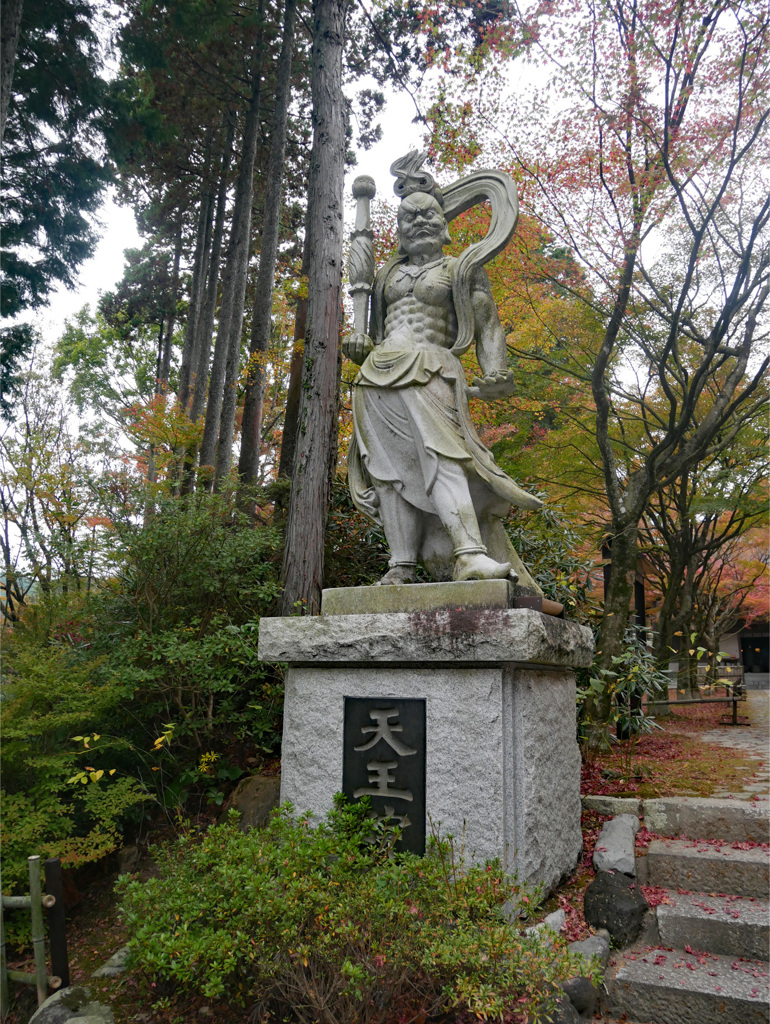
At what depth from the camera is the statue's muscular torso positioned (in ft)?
12.3

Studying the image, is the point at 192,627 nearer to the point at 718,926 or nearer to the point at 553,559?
the point at 553,559

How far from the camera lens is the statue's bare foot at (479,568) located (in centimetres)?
325

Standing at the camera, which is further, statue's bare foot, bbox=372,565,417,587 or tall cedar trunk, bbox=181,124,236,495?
tall cedar trunk, bbox=181,124,236,495

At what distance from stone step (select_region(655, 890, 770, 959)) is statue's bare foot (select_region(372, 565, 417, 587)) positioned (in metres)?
1.94

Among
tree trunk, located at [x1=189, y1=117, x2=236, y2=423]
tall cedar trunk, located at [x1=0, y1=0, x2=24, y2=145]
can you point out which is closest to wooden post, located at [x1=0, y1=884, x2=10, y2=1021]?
tall cedar trunk, located at [x1=0, y1=0, x2=24, y2=145]

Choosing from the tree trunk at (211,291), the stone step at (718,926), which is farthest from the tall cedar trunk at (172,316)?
the stone step at (718,926)

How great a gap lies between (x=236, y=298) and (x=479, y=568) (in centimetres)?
1062

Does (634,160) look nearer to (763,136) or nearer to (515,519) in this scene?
(763,136)

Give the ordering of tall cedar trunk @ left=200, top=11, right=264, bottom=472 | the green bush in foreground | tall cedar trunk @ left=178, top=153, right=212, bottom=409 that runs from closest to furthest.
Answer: the green bush in foreground → tall cedar trunk @ left=200, top=11, right=264, bottom=472 → tall cedar trunk @ left=178, top=153, right=212, bottom=409

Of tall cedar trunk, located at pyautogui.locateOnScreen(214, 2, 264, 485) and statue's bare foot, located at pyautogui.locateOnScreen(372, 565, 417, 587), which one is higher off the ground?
tall cedar trunk, located at pyautogui.locateOnScreen(214, 2, 264, 485)

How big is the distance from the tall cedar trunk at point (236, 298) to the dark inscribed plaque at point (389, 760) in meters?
9.69

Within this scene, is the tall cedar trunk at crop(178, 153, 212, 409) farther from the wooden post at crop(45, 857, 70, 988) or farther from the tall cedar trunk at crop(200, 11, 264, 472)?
the wooden post at crop(45, 857, 70, 988)

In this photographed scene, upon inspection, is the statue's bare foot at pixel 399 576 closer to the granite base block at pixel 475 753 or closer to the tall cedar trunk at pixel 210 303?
the granite base block at pixel 475 753

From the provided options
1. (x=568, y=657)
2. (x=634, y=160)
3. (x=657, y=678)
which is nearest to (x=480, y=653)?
(x=568, y=657)
